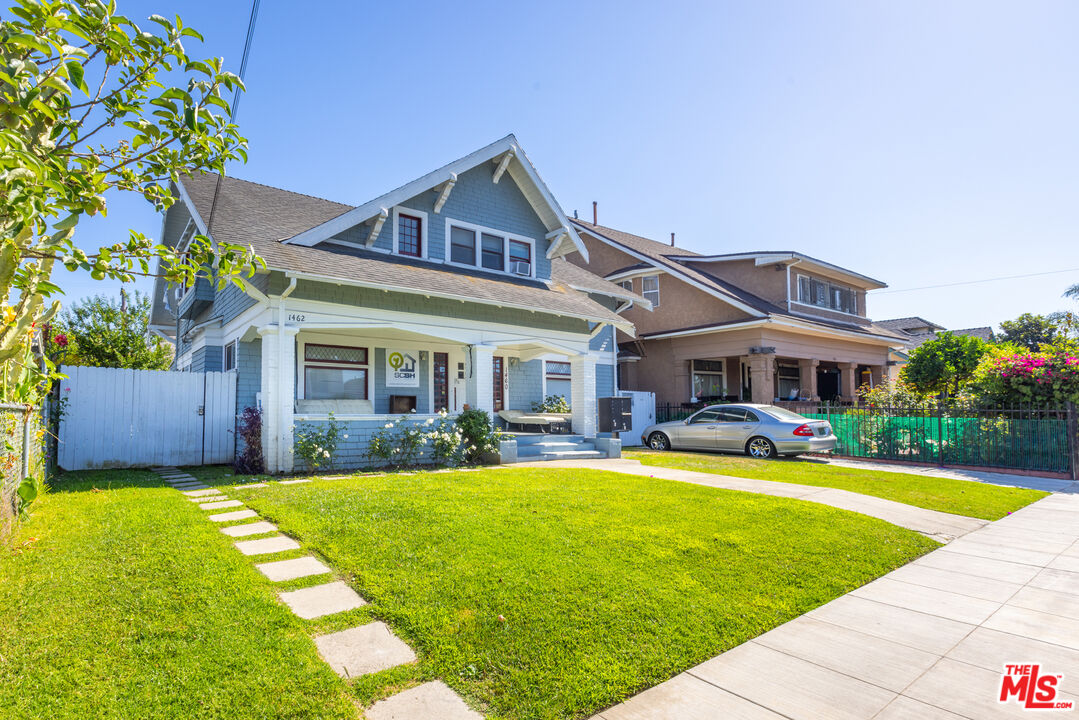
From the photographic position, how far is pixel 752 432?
14.6 metres

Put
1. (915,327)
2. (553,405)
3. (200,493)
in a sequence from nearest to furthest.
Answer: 1. (200,493)
2. (553,405)
3. (915,327)

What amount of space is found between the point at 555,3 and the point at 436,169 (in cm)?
457

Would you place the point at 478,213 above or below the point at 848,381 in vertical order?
above

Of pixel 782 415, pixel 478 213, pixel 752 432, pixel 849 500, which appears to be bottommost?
pixel 849 500

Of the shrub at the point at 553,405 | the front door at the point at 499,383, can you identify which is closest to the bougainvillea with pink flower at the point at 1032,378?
the shrub at the point at 553,405

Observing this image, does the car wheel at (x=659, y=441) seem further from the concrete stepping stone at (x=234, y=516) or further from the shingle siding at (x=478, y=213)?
the concrete stepping stone at (x=234, y=516)

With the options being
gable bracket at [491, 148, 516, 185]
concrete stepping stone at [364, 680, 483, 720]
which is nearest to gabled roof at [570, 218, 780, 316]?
gable bracket at [491, 148, 516, 185]

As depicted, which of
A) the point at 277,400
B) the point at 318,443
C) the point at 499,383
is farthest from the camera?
the point at 499,383

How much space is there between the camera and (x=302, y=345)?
1311 cm

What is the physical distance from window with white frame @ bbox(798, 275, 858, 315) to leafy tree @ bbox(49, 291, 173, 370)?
24964mm

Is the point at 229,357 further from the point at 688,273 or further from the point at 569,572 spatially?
the point at 688,273

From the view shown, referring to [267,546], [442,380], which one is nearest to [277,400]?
[267,546]

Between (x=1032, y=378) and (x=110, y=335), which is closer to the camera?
(x=1032, y=378)
